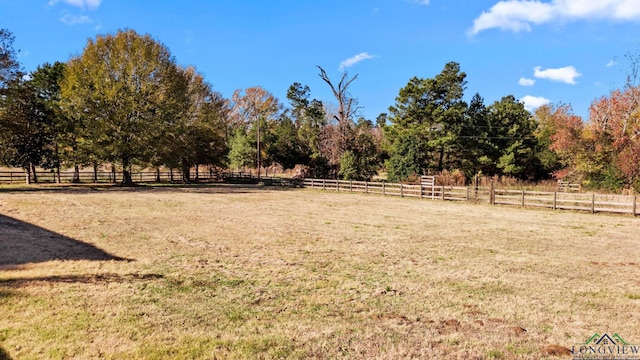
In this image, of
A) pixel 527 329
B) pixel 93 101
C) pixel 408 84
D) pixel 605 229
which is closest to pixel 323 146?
pixel 408 84

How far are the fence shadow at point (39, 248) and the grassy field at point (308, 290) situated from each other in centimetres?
4

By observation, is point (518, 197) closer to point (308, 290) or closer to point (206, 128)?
point (308, 290)

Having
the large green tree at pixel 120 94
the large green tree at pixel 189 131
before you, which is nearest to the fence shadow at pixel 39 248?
the large green tree at pixel 120 94

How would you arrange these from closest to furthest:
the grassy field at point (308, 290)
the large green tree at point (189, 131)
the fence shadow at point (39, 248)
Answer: the grassy field at point (308, 290), the fence shadow at point (39, 248), the large green tree at point (189, 131)

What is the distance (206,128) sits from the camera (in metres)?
40.5

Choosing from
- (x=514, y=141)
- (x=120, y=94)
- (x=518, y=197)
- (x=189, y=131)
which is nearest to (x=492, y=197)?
(x=518, y=197)

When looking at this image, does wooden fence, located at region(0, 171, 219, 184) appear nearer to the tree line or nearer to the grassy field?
the tree line

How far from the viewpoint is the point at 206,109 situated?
41625mm

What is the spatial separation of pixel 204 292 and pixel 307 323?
2.13 metres

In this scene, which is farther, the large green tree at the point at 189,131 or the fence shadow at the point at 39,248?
the large green tree at the point at 189,131

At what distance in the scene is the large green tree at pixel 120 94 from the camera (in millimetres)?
30203

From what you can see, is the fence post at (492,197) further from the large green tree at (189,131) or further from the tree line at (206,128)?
the large green tree at (189,131)

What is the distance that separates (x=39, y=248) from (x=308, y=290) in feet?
23.3

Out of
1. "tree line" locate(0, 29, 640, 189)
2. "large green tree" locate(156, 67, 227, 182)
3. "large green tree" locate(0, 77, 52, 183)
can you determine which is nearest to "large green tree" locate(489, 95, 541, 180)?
"tree line" locate(0, 29, 640, 189)
